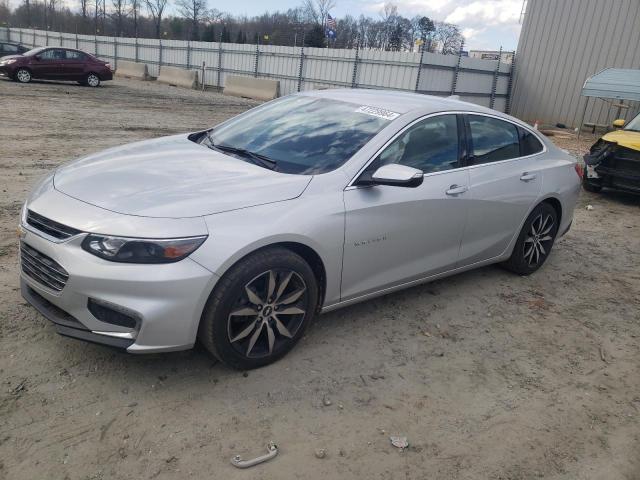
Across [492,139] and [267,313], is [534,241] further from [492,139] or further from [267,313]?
[267,313]

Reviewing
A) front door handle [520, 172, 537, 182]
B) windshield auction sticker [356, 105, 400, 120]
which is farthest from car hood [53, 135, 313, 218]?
front door handle [520, 172, 537, 182]

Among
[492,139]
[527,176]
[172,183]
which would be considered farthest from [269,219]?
[527,176]

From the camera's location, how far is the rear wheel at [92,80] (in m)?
23.3

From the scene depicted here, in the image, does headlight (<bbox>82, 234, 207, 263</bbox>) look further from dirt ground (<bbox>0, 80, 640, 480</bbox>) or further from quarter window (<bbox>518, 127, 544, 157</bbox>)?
quarter window (<bbox>518, 127, 544, 157</bbox>)

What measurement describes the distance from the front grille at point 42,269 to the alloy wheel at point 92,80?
22746 millimetres

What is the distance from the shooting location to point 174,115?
626 inches

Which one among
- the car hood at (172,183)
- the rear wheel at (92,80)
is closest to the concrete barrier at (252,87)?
the rear wheel at (92,80)

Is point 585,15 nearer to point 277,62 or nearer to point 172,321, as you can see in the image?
point 277,62

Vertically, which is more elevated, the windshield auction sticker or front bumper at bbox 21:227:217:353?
the windshield auction sticker

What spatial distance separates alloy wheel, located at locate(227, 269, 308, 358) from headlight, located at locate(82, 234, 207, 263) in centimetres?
47

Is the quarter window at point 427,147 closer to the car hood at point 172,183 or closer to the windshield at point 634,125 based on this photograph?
the car hood at point 172,183

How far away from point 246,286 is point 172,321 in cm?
45

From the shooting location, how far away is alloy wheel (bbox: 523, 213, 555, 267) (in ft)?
17.0

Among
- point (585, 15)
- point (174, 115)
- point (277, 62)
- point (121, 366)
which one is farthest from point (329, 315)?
point (277, 62)
